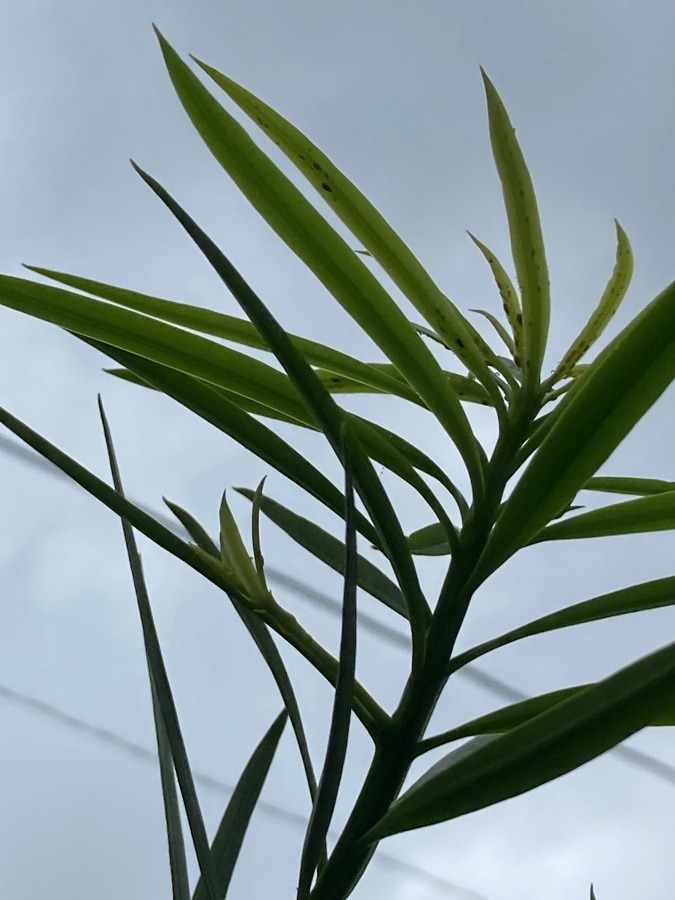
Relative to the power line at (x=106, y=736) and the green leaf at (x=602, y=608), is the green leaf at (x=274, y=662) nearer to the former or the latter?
the green leaf at (x=602, y=608)

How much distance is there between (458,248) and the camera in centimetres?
207

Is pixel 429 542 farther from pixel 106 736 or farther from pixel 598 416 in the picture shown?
pixel 106 736

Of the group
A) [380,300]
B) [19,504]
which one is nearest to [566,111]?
[19,504]

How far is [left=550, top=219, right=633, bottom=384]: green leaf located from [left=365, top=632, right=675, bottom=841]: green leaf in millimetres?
211

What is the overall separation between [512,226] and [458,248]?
1781mm

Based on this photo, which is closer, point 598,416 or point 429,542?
point 598,416

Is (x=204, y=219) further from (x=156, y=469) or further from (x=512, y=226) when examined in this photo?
(x=512, y=226)

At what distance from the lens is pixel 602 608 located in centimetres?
33

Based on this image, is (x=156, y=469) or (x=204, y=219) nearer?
(x=204, y=219)

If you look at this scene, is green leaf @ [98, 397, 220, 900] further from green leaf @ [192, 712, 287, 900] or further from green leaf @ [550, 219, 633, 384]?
green leaf @ [550, 219, 633, 384]

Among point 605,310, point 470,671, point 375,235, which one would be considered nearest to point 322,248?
point 375,235

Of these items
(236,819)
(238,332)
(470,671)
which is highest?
(470,671)

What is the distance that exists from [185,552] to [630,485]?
262 millimetres

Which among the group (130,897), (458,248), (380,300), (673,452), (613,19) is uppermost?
(613,19)
